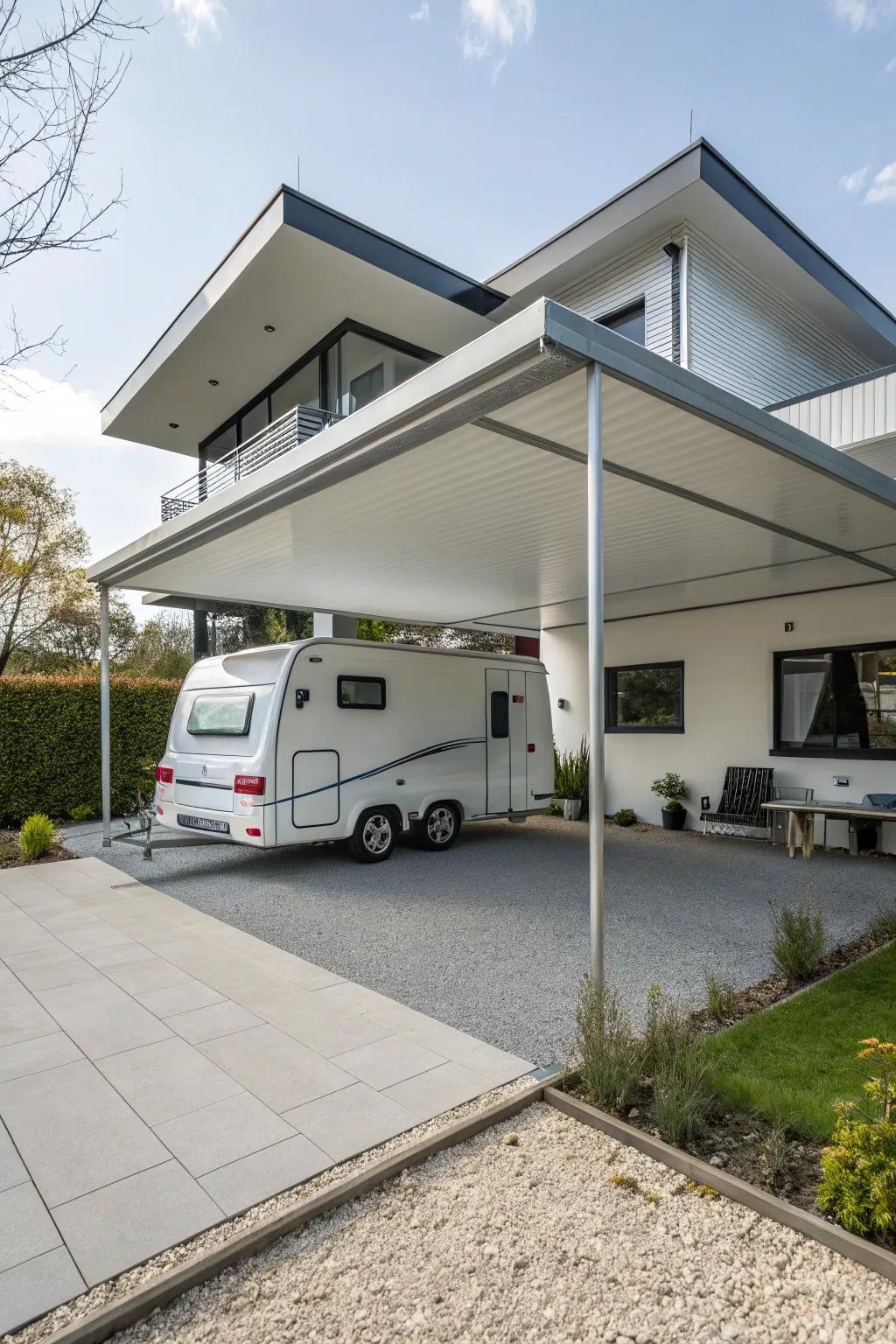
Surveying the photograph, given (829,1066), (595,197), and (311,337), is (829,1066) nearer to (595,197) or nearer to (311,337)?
(311,337)

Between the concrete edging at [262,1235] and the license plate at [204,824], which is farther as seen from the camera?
the license plate at [204,824]

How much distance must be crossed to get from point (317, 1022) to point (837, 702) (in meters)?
7.19

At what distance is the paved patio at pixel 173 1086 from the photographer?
2324 mm

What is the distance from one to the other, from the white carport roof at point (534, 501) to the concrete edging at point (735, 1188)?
115 inches

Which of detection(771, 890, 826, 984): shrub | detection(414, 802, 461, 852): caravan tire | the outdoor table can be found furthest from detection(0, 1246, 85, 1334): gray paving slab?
the outdoor table

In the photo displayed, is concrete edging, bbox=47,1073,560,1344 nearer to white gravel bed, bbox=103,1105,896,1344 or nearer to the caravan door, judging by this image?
white gravel bed, bbox=103,1105,896,1344

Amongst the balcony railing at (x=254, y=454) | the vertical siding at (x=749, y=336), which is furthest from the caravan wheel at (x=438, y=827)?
the vertical siding at (x=749, y=336)

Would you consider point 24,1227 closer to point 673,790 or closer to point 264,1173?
point 264,1173

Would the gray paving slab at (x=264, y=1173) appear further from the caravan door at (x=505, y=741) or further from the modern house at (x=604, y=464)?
the caravan door at (x=505, y=741)

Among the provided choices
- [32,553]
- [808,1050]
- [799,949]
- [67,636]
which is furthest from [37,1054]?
[67,636]

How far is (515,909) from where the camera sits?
6.08m

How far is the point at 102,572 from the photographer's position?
26.6ft

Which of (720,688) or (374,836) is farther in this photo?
(720,688)

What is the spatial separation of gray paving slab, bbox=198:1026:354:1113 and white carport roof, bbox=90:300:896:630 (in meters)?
3.00
